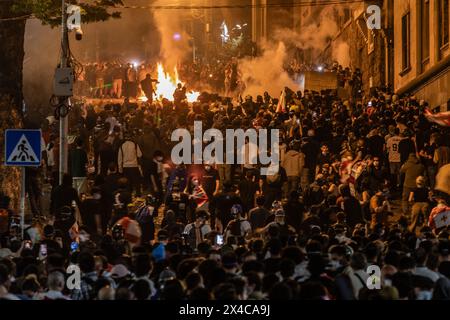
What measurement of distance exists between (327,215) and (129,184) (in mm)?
5081

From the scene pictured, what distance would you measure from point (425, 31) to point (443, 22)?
2564mm

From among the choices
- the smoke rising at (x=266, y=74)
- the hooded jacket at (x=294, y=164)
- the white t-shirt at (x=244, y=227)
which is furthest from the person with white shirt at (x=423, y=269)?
the smoke rising at (x=266, y=74)

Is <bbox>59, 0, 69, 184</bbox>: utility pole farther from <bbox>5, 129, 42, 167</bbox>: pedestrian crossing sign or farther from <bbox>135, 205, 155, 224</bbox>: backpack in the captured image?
<bbox>5, 129, 42, 167</bbox>: pedestrian crossing sign

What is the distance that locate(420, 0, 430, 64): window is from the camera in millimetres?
36125

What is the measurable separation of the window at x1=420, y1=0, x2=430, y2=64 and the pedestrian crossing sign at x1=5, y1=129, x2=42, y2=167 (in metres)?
21.4

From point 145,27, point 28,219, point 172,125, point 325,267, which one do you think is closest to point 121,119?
point 172,125

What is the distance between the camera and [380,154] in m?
23.7

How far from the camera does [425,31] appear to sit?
119 feet

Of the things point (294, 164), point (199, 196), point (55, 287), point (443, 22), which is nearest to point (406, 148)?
point (294, 164)

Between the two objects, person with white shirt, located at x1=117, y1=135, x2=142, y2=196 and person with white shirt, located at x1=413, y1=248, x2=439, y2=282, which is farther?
person with white shirt, located at x1=117, y1=135, x2=142, y2=196

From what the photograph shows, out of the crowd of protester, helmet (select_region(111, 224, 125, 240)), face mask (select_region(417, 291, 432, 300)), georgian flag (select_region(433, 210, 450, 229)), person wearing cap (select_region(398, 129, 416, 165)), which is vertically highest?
the crowd of protester

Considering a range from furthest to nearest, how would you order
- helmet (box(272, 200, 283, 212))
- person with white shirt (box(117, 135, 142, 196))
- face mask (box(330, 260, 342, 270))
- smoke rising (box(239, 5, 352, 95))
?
1. smoke rising (box(239, 5, 352, 95))
2. person with white shirt (box(117, 135, 142, 196))
3. helmet (box(272, 200, 283, 212))
4. face mask (box(330, 260, 342, 270))

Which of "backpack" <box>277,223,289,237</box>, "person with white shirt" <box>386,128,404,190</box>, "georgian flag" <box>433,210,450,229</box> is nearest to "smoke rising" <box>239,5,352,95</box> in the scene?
"person with white shirt" <box>386,128,404,190</box>

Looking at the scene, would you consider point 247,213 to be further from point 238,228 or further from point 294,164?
point 294,164
